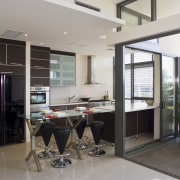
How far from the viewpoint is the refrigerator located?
4.85 metres

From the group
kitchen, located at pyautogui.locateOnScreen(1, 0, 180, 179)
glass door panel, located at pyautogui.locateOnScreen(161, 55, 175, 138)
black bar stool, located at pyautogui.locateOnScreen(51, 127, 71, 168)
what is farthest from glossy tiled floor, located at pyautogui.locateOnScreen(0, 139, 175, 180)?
glass door panel, located at pyautogui.locateOnScreen(161, 55, 175, 138)

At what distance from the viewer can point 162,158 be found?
4.09 m

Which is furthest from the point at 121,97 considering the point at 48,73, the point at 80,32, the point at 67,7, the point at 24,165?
the point at 48,73

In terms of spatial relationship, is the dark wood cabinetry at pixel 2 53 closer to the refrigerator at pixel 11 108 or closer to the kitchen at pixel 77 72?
the kitchen at pixel 77 72

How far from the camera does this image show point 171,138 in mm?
5512

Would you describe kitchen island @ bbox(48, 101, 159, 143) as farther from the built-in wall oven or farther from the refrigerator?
the refrigerator

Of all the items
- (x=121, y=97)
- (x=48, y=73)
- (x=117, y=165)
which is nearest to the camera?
(x=117, y=165)

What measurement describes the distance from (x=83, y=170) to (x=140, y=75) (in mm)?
4879

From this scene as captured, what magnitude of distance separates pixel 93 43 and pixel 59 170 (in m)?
3.48

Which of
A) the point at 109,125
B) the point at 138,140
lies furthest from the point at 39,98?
the point at 138,140

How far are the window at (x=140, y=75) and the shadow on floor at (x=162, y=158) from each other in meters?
2.60

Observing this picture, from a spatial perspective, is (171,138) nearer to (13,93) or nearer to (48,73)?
(48,73)

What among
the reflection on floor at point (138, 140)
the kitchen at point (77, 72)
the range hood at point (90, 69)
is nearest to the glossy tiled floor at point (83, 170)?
the kitchen at point (77, 72)

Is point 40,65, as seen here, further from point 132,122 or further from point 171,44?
point 171,44
